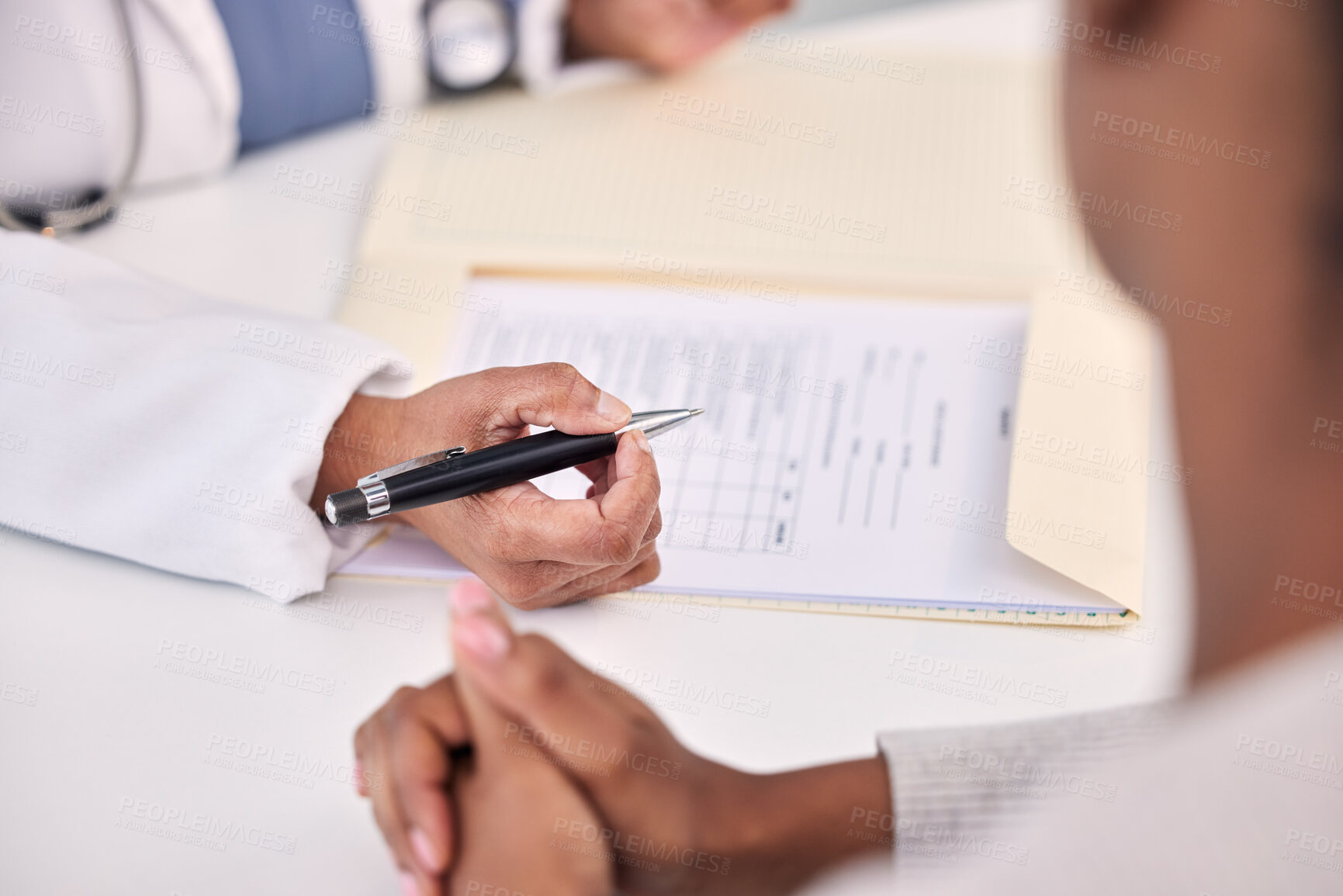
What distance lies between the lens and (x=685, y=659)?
0.58m

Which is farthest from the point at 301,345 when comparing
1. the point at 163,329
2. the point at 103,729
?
the point at 103,729

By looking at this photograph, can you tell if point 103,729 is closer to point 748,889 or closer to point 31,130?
point 748,889

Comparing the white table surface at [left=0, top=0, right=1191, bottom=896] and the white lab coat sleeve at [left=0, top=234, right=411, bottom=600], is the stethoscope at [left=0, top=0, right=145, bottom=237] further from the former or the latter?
the white table surface at [left=0, top=0, right=1191, bottom=896]

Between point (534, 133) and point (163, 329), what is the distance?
0.48m

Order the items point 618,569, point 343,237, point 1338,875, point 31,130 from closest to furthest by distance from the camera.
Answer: point 1338,875 → point 618,569 → point 31,130 → point 343,237

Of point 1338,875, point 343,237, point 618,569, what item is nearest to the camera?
point 1338,875

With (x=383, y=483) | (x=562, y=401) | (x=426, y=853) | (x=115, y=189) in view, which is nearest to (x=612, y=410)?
(x=562, y=401)

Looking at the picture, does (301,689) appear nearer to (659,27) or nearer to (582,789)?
(582,789)

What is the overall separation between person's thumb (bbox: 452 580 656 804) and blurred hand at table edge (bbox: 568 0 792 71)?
0.79 metres

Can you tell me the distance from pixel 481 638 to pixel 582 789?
0.09 metres

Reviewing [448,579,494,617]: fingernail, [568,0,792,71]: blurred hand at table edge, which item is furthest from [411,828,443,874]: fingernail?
[568,0,792,71]: blurred hand at table edge

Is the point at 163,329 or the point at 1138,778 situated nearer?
the point at 1138,778

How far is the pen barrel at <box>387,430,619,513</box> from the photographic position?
54 centimetres

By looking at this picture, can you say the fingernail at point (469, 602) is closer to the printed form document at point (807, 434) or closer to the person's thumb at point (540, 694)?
the person's thumb at point (540, 694)
